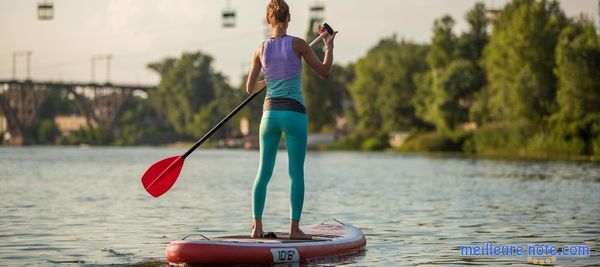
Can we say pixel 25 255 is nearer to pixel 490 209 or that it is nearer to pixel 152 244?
pixel 152 244

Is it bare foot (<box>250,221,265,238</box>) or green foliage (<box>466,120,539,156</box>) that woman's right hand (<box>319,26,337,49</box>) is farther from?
green foliage (<box>466,120,539,156</box>)

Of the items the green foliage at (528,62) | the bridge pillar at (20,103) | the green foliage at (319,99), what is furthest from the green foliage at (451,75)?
the bridge pillar at (20,103)

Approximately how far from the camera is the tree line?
76.1 metres

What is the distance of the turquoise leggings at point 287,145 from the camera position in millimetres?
14352

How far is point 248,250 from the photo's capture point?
13703 mm

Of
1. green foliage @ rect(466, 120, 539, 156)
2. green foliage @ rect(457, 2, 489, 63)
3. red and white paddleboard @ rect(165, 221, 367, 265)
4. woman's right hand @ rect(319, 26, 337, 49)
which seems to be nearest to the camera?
red and white paddleboard @ rect(165, 221, 367, 265)

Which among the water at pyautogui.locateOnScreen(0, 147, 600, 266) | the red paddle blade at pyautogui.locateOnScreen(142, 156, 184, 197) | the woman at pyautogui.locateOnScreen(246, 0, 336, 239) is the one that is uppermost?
the woman at pyautogui.locateOnScreen(246, 0, 336, 239)

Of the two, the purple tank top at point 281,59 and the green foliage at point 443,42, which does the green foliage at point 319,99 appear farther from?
the purple tank top at point 281,59

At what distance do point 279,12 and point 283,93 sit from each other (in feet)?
3.25

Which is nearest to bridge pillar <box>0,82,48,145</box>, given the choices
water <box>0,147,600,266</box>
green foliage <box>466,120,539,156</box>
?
green foliage <box>466,120,539,156</box>

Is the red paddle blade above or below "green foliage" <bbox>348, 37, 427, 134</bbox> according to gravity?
below

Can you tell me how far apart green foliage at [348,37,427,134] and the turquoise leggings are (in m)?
104

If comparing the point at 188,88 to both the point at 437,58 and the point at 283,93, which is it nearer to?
the point at 437,58

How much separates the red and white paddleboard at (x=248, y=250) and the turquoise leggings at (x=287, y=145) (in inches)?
18.6
